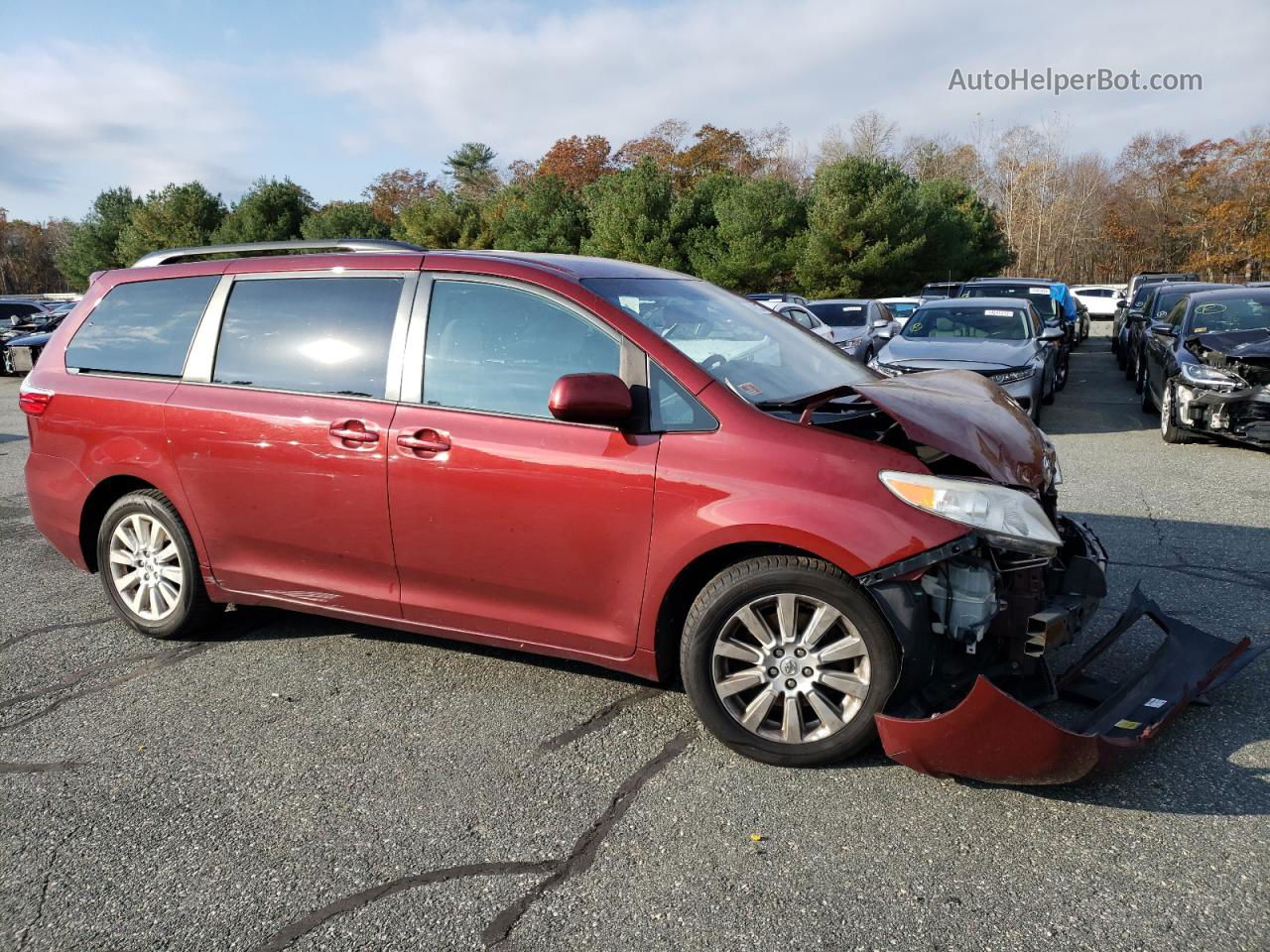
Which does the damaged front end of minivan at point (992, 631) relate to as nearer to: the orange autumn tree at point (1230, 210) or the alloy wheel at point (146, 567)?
the alloy wheel at point (146, 567)

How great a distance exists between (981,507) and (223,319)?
133 inches

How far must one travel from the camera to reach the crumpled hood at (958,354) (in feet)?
34.1

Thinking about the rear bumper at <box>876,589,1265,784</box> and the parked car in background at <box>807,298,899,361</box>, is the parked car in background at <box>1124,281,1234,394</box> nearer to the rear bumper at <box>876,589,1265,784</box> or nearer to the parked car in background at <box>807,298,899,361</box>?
the parked car in background at <box>807,298,899,361</box>

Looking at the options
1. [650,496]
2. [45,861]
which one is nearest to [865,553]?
[650,496]

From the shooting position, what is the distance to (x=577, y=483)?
135 inches

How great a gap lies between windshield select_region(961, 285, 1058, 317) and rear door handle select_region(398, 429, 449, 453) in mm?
17384

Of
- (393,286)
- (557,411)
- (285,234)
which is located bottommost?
(557,411)

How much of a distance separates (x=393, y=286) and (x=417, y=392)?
1.64 ft

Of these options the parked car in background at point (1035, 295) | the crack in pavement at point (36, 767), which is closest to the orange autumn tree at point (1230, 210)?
the parked car in background at point (1035, 295)

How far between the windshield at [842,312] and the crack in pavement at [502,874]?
55.9ft

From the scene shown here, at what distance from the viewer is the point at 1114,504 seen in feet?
23.5

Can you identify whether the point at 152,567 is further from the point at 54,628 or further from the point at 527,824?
the point at 527,824

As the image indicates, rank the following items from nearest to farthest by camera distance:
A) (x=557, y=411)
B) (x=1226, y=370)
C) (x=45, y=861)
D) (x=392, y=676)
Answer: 1. (x=45, y=861)
2. (x=557, y=411)
3. (x=392, y=676)
4. (x=1226, y=370)

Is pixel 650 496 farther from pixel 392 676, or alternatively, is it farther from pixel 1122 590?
pixel 1122 590
